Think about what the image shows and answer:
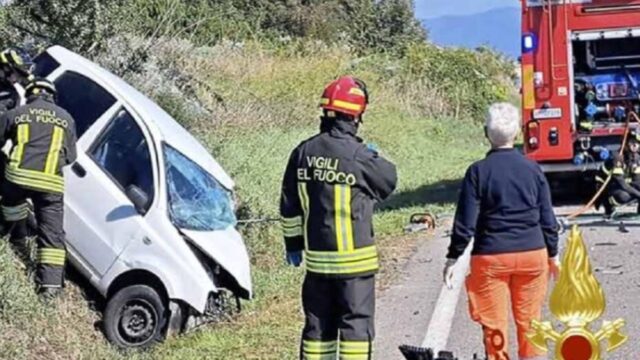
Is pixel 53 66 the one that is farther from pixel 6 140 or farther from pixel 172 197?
pixel 172 197

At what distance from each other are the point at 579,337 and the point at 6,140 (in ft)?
18.9

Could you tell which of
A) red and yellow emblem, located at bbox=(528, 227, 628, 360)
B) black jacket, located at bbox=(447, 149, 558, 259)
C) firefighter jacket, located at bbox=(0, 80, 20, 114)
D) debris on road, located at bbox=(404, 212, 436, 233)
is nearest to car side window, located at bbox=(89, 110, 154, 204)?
firefighter jacket, located at bbox=(0, 80, 20, 114)

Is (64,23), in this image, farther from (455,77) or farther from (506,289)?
(455,77)

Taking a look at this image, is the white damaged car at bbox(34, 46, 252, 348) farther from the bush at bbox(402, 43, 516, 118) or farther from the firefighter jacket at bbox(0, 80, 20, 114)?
the bush at bbox(402, 43, 516, 118)

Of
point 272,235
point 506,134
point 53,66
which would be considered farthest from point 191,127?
point 506,134

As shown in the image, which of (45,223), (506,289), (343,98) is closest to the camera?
(343,98)

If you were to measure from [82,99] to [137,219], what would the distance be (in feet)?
3.64

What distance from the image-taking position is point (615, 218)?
44.2 ft

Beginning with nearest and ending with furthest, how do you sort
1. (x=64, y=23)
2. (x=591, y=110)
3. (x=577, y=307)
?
(x=577, y=307), (x=64, y=23), (x=591, y=110)

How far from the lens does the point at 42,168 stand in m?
8.12

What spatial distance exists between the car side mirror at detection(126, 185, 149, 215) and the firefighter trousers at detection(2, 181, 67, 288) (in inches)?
18.2

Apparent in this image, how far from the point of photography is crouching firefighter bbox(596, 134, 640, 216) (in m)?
13.2

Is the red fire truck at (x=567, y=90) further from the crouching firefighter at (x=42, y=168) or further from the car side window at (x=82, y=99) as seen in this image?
the crouching firefighter at (x=42, y=168)

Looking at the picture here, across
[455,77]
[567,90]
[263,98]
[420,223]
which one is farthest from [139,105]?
[455,77]
